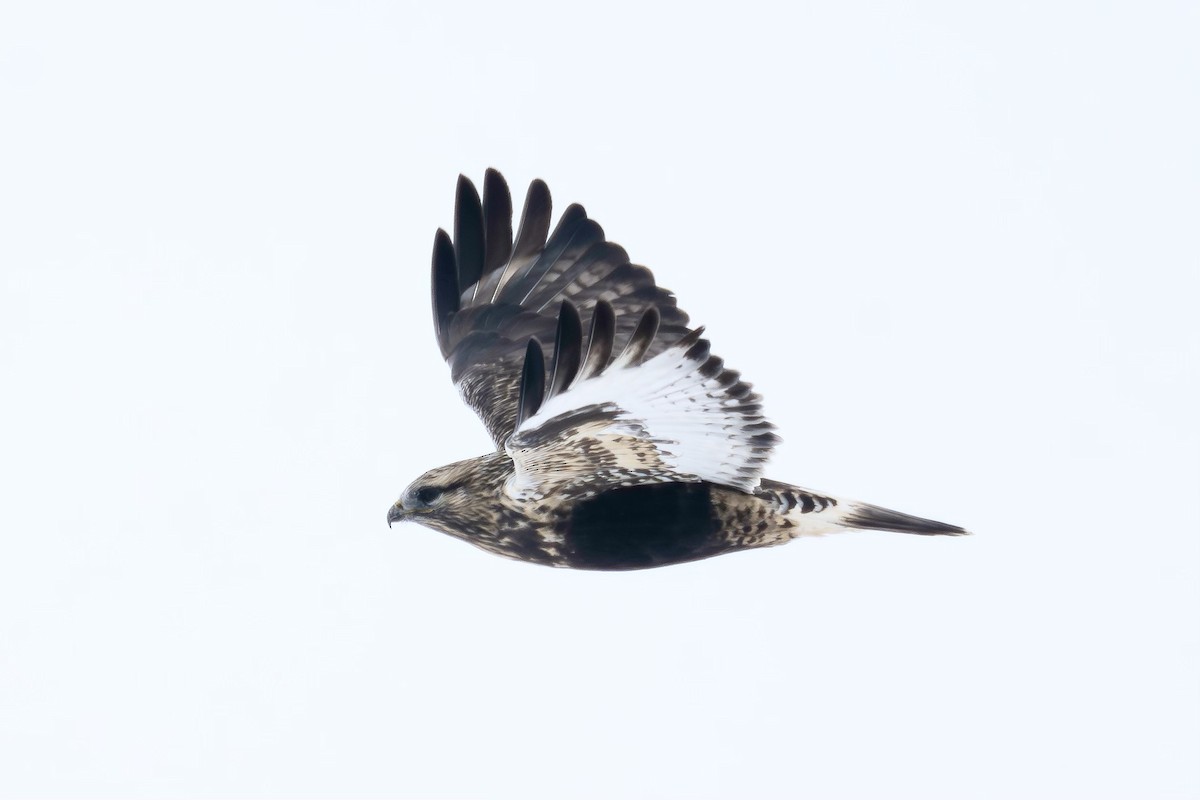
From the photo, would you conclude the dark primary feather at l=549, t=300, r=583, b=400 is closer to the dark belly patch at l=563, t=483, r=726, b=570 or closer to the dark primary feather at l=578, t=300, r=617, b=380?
the dark primary feather at l=578, t=300, r=617, b=380

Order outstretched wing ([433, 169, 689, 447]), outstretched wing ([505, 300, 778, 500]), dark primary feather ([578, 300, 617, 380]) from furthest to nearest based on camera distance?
outstretched wing ([433, 169, 689, 447]), outstretched wing ([505, 300, 778, 500]), dark primary feather ([578, 300, 617, 380])

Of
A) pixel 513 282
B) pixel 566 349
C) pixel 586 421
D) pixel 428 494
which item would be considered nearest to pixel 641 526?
pixel 586 421

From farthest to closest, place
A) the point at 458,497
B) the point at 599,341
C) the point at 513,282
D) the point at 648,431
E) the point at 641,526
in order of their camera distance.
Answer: the point at 513,282 < the point at 458,497 < the point at 641,526 < the point at 648,431 < the point at 599,341

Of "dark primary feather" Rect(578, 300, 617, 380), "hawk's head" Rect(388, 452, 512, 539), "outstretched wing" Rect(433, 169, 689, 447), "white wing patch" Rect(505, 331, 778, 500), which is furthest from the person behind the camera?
"outstretched wing" Rect(433, 169, 689, 447)

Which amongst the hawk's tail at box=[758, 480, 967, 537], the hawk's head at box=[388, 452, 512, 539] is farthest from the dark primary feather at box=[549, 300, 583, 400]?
the hawk's tail at box=[758, 480, 967, 537]

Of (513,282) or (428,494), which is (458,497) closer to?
(428,494)

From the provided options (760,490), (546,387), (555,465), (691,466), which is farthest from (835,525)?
(546,387)
